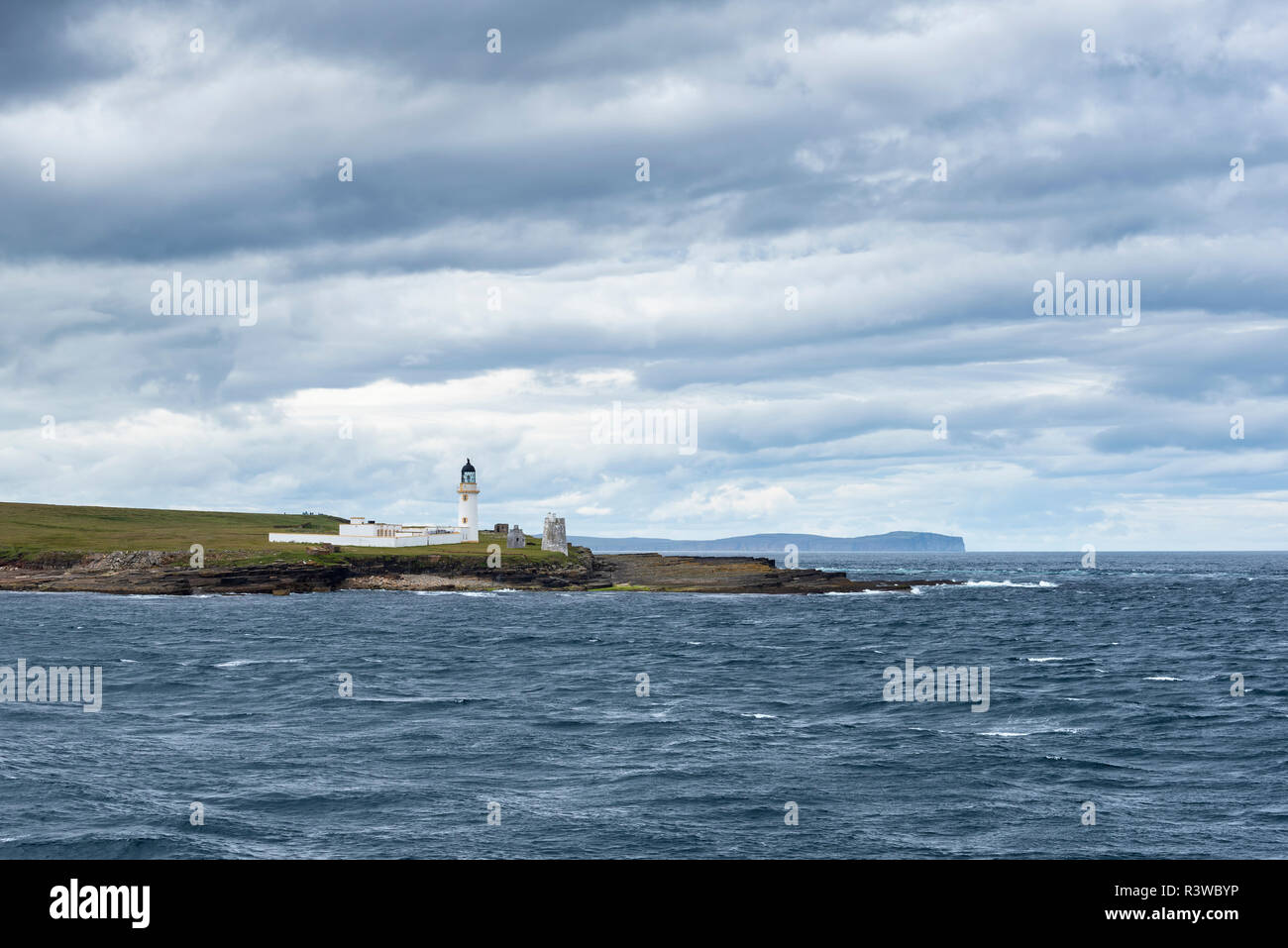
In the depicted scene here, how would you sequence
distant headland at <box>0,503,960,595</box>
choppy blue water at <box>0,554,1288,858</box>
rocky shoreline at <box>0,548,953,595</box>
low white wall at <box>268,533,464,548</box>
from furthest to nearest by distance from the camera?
low white wall at <box>268,533,464,548</box> < distant headland at <box>0,503,960,595</box> < rocky shoreline at <box>0,548,953,595</box> < choppy blue water at <box>0,554,1288,858</box>

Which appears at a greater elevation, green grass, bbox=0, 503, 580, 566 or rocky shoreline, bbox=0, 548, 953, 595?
green grass, bbox=0, 503, 580, 566

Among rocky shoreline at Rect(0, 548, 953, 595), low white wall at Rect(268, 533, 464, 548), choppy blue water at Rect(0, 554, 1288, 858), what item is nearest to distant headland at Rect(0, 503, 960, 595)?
rocky shoreline at Rect(0, 548, 953, 595)

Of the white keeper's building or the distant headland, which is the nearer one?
the distant headland

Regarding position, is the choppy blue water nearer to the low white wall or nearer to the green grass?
the green grass

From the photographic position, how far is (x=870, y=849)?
2631 cm

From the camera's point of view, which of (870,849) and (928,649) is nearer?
(870,849)

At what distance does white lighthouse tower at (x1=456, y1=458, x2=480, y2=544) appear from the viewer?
558 feet

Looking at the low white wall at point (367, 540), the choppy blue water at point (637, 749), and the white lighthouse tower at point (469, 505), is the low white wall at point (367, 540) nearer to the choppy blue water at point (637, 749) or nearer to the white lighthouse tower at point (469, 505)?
the white lighthouse tower at point (469, 505)

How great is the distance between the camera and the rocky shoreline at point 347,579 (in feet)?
455

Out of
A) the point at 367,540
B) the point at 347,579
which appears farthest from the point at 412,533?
the point at 347,579
